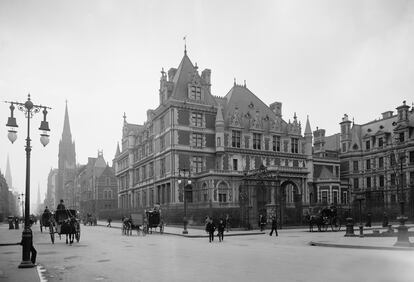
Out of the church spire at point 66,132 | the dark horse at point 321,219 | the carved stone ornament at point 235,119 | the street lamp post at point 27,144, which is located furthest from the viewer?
the church spire at point 66,132

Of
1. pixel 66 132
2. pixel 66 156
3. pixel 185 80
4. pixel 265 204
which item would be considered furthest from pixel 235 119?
pixel 66 156

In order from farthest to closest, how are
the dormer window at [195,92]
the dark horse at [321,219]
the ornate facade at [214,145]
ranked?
the dormer window at [195,92] → the ornate facade at [214,145] → the dark horse at [321,219]

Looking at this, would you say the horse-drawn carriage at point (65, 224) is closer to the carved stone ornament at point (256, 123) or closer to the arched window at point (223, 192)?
the arched window at point (223, 192)

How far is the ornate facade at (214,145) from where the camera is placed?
186 ft

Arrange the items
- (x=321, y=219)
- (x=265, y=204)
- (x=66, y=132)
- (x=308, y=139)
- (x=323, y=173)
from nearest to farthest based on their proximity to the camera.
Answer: (x=321, y=219)
(x=265, y=204)
(x=308, y=139)
(x=323, y=173)
(x=66, y=132)

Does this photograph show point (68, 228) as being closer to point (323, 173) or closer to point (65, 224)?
point (65, 224)

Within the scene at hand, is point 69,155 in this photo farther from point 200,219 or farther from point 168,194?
point 200,219

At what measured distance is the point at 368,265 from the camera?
13727 millimetres

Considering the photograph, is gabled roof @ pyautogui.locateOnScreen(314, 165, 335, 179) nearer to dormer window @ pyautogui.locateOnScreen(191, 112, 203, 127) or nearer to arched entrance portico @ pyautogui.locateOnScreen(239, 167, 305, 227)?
arched entrance portico @ pyautogui.locateOnScreen(239, 167, 305, 227)

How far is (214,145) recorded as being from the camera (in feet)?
200

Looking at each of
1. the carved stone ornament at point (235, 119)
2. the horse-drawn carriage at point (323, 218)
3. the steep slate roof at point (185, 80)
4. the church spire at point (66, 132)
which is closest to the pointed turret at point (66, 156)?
the church spire at point (66, 132)

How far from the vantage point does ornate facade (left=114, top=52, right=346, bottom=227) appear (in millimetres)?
56750

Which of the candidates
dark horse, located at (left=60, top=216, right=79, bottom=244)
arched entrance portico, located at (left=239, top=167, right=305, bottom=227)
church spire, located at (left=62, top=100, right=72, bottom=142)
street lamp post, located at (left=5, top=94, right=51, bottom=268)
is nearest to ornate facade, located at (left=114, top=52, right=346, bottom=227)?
arched entrance portico, located at (left=239, top=167, right=305, bottom=227)

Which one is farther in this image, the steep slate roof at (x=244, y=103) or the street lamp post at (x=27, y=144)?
the steep slate roof at (x=244, y=103)
